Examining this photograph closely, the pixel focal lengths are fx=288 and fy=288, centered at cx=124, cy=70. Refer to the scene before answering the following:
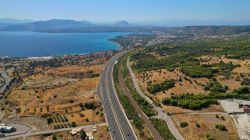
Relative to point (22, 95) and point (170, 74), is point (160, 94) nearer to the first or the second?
point (170, 74)

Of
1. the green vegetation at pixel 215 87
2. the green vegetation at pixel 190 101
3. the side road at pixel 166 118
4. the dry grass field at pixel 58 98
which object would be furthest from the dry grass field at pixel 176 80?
the dry grass field at pixel 58 98

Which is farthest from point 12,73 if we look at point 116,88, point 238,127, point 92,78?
point 238,127

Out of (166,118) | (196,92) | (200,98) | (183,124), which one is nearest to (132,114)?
(166,118)

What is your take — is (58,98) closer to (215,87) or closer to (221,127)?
(215,87)

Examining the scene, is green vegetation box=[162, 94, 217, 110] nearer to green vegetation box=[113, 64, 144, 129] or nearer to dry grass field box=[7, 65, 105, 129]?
green vegetation box=[113, 64, 144, 129]

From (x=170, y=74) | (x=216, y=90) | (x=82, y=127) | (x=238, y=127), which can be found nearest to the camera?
(x=238, y=127)
